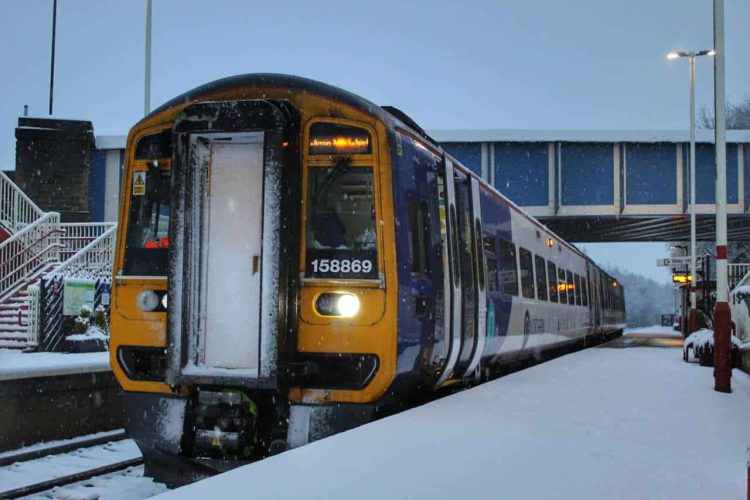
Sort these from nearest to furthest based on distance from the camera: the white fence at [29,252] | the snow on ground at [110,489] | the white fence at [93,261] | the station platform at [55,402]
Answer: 1. the snow on ground at [110,489]
2. the station platform at [55,402]
3. the white fence at [93,261]
4. the white fence at [29,252]

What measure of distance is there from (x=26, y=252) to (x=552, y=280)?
11.3 m

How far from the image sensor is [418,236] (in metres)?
7.29

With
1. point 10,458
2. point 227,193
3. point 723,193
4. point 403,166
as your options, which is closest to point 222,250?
point 227,193

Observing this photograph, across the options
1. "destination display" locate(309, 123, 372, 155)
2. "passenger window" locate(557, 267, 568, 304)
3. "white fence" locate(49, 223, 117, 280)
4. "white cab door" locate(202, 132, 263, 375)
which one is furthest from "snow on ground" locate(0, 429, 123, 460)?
"passenger window" locate(557, 267, 568, 304)

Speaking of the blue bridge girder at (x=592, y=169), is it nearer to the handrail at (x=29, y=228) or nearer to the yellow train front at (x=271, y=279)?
the handrail at (x=29, y=228)

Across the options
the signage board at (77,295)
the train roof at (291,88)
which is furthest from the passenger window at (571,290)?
the train roof at (291,88)

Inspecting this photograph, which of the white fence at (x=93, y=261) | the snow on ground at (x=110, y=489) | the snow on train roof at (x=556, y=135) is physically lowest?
the snow on ground at (x=110, y=489)

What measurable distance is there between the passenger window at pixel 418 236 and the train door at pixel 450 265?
0.53 metres

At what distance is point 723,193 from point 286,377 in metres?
7.67

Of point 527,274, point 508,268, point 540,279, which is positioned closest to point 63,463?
point 508,268

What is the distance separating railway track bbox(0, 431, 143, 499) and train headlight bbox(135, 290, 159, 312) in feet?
6.06

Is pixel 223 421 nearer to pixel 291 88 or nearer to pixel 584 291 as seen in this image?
pixel 291 88

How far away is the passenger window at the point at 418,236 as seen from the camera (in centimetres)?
709

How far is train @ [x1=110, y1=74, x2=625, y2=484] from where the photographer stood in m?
6.38
